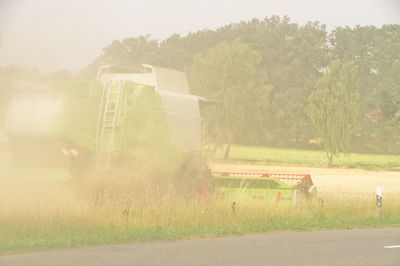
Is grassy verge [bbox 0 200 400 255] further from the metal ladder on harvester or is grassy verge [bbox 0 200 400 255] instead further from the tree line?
the tree line

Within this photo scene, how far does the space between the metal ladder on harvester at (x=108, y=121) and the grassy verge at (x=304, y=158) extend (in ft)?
90.6

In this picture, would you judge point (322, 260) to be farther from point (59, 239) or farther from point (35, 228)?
point (35, 228)

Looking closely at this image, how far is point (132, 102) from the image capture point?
12.8m

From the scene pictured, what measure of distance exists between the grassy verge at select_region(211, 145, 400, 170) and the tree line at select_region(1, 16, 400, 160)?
0.83m

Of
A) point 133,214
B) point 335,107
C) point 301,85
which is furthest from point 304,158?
point 133,214

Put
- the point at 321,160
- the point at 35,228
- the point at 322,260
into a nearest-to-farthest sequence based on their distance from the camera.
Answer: the point at 322,260 < the point at 35,228 < the point at 321,160

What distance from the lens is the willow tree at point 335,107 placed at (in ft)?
140

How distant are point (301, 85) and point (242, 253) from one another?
3631 centimetres

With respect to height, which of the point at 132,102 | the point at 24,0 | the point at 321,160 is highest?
the point at 24,0

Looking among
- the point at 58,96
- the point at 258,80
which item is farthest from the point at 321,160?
the point at 58,96

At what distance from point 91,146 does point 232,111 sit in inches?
1036

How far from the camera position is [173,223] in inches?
433

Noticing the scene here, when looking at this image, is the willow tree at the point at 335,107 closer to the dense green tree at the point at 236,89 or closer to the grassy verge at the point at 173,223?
the dense green tree at the point at 236,89

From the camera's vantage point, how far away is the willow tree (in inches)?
1681
